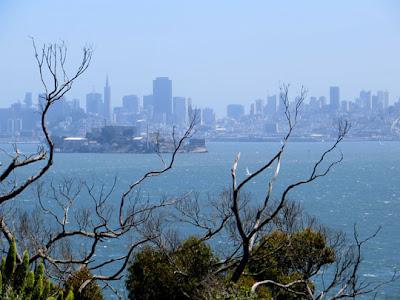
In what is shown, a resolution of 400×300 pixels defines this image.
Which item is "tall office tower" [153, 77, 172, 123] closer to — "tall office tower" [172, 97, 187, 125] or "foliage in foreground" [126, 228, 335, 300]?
"tall office tower" [172, 97, 187, 125]

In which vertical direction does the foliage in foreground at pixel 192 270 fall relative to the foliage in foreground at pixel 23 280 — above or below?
below

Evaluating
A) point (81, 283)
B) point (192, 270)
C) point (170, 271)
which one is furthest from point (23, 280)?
point (192, 270)

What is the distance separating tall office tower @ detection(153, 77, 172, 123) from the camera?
183375 mm

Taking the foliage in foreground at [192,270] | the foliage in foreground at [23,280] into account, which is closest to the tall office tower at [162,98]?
the foliage in foreground at [192,270]

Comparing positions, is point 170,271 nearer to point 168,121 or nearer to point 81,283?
point 81,283

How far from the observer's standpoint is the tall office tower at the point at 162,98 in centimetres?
18338

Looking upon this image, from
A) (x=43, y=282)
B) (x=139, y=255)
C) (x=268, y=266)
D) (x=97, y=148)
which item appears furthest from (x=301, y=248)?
(x=97, y=148)

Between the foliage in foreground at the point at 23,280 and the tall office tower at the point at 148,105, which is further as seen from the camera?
the tall office tower at the point at 148,105

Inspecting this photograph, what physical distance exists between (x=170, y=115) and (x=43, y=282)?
570 feet

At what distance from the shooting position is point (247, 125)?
7800 inches

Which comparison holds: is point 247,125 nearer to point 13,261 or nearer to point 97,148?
point 97,148

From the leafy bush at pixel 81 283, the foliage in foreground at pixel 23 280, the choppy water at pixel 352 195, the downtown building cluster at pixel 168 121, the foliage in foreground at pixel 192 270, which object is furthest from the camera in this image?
the downtown building cluster at pixel 168 121

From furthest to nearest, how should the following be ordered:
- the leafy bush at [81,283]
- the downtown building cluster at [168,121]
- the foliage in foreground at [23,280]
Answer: the downtown building cluster at [168,121]
the leafy bush at [81,283]
the foliage in foreground at [23,280]

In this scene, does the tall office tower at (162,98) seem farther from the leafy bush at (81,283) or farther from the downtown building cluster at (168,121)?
the leafy bush at (81,283)
